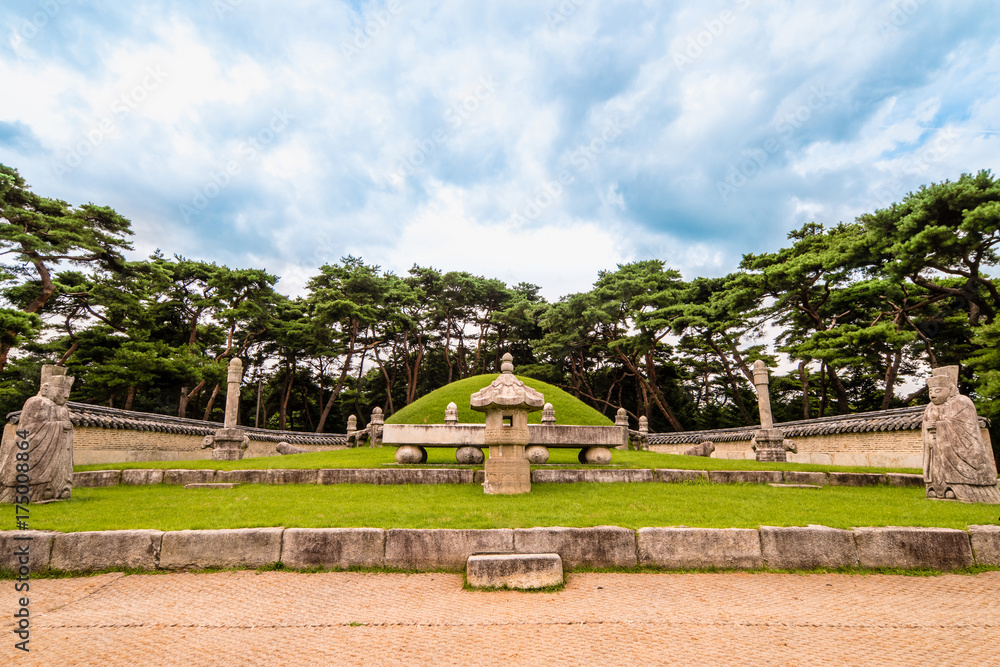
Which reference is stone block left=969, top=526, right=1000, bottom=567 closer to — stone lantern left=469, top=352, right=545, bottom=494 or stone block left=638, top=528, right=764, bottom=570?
stone block left=638, top=528, right=764, bottom=570

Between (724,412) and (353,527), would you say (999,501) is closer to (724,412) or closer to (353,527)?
(353,527)

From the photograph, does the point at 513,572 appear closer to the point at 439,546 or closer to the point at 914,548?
the point at 439,546

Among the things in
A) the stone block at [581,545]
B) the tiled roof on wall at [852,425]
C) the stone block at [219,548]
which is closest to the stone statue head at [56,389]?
the stone block at [219,548]

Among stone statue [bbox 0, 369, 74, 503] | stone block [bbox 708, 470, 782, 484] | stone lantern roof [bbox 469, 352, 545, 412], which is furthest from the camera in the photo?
stone block [bbox 708, 470, 782, 484]

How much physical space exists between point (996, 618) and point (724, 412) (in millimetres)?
29326

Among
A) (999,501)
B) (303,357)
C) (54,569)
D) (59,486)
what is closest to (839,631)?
(999,501)

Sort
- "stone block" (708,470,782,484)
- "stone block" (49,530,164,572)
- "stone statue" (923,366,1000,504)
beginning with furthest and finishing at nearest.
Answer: "stone block" (708,470,782,484) < "stone statue" (923,366,1000,504) < "stone block" (49,530,164,572)

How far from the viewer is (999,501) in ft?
23.0

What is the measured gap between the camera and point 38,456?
22.6 feet

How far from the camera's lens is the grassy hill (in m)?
20.6

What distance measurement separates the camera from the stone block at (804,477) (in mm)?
9828

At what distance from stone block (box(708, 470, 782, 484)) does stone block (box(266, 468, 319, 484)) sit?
27.9 feet

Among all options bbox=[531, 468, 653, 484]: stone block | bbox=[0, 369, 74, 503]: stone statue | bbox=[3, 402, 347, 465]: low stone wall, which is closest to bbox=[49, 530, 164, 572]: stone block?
bbox=[0, 369, 74, 503]: stone statue

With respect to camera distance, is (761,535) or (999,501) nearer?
(761,535)
